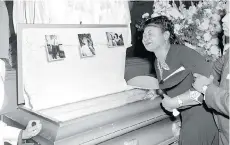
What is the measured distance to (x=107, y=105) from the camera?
59.3 inches

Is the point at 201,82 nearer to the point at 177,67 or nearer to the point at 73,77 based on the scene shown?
the point at 177,67

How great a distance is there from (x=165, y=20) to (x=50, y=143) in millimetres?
975

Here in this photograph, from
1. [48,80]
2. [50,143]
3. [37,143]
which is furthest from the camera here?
[48,80]

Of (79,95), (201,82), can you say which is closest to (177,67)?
(201,82)

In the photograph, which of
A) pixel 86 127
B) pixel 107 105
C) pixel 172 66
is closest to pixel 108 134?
pixel 86 127

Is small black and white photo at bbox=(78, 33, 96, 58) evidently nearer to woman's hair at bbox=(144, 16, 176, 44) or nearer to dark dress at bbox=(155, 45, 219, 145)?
woman's hair at bbox=(144, 16, 176, 44)

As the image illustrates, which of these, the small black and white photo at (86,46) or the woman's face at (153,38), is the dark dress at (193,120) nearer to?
the woman's face at (153,38)

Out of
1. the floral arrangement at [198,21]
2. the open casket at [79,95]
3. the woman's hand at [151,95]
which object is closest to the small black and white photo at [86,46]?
the open casket at [79,95]

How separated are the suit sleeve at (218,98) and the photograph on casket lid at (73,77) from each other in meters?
0.50

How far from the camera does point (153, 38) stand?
154cm

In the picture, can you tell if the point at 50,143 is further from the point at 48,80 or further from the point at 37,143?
the point at 48,80

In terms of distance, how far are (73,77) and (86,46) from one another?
0.68ft

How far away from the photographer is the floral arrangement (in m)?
1.99

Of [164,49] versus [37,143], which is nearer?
[37,143]
